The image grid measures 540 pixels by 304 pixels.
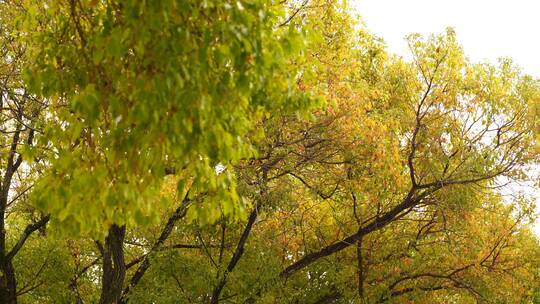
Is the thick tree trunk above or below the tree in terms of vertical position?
below

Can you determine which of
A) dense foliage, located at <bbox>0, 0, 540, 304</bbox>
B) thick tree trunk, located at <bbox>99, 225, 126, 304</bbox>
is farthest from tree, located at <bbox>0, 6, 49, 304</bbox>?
thick tree trunk, located at <bbox>99, 225, 126, 304</bbox>

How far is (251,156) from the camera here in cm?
580

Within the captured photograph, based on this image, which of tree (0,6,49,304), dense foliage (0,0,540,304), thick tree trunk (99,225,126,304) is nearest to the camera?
dense foliage (0,0,540,304)

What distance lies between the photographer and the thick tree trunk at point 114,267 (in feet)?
32.5

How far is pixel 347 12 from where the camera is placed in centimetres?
1091

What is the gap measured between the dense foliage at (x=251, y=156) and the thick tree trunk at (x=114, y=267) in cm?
3

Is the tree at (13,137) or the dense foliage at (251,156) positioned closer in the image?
the dense foliage at (251,156)

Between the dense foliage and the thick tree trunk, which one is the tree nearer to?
the dense foliage

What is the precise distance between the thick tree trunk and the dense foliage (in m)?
0.03

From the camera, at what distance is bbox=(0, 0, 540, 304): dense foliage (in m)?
4.45

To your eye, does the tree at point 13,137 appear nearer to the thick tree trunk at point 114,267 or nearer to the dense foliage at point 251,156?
the dense foliage at point 251,156

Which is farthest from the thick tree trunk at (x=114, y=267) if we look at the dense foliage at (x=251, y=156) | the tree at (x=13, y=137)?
the tree at (x=13, y=137)

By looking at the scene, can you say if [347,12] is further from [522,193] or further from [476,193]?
[522,193]

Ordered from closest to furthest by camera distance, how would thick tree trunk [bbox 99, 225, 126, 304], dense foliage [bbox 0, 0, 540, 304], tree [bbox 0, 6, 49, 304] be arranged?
dense foliage [bbox 0, 0, 540, 304] → thick tree trunk [bbox 99, 225, 126, 304] → tree [bbox 0, 6, 49, 304]
